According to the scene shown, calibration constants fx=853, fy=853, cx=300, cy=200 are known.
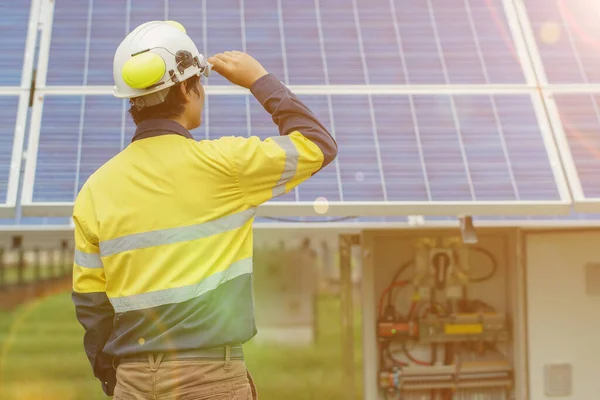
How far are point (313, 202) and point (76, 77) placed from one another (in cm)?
196

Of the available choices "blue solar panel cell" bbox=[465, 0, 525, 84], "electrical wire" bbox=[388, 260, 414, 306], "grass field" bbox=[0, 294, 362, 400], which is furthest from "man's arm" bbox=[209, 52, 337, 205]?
"grass field" bbox=[0, 294, 362, 400]

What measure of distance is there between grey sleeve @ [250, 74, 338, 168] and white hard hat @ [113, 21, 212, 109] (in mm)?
244

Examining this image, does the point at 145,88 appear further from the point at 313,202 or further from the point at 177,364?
the point at 313,202

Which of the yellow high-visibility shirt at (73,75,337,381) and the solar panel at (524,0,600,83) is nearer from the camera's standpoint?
the yellow high-visibility shirt at (73,75,337,381)

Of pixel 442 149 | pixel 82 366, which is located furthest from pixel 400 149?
pixel 82 366

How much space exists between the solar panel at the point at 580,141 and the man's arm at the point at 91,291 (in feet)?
9.62

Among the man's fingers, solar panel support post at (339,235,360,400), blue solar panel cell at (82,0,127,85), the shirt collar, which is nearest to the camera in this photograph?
the shirt collar

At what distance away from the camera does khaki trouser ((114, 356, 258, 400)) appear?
113 inches

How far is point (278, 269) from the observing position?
44.5 ft

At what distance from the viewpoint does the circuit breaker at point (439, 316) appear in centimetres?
607

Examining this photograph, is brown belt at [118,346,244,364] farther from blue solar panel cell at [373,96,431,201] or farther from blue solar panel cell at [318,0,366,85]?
blue solar panel cell at [318,0,366,85]

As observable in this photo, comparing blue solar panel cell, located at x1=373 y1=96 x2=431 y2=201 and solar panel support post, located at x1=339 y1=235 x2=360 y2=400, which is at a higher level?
blue solar panel cell, located at x1=373 y1=96 x2=431 y2=201

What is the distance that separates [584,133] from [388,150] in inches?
50.8

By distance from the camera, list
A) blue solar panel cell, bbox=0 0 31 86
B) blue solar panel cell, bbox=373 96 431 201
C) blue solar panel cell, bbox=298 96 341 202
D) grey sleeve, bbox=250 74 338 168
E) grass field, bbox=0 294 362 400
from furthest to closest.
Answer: grass field, bbox=0 294 362 400 < blue solar panel cell, bbox=0 0 31 86 < blue solar panel cell, bbox=373 96 431 201 < blue solar panel cell, bbox=298 96 341 202 < grey sleeve, bbox=250 74 338 168
